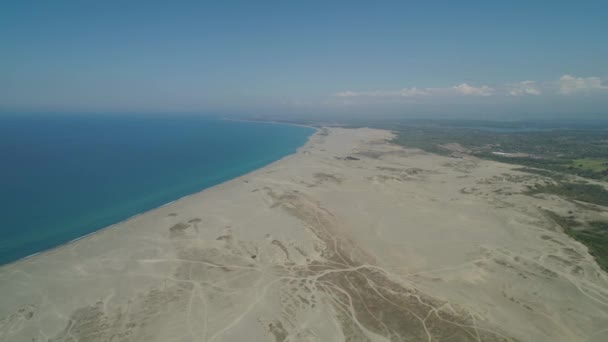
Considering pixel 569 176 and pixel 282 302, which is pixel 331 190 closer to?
pixel 282 302

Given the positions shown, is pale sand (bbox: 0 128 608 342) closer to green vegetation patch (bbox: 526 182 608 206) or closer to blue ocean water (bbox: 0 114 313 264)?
blue ocean water (bbox: 0 114 313 264)

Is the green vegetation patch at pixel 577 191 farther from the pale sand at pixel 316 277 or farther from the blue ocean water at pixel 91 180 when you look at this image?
the blue ocean water at pixel 91 180

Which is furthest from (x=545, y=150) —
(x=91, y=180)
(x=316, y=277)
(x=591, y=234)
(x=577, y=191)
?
(x=91, y=180)

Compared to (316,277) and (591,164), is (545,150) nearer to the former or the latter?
(591,164)

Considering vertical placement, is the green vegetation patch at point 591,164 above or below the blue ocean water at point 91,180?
above

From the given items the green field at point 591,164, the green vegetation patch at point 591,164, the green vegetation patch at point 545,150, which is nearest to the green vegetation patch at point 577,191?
the green vegetation patch at point 545,150

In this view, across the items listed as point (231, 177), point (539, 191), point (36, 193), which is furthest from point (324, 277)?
point (36, 193)

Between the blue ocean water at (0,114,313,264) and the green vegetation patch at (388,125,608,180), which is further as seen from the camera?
the green vegetation patch at (388,125,608,180)

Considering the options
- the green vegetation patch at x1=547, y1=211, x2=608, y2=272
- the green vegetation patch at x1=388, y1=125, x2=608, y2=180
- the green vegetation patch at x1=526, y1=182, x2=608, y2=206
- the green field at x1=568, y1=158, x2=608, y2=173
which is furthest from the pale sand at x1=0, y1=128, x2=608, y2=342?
the green field at x1=568, y1=158, x2=608, y2=173
